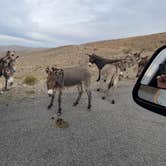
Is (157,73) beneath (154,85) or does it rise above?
above

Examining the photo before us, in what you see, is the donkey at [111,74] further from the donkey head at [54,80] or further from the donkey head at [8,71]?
the donkey head at [8,71]

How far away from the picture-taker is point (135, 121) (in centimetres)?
646

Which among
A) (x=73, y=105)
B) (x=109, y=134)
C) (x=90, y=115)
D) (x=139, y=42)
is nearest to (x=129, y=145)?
(x=109, y=134)

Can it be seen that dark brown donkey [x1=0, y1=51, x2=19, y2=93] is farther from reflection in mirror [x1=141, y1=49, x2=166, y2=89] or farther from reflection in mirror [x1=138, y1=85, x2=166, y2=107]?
reflection in mirror [x1=141, y1=49, x2=166, y2=89]

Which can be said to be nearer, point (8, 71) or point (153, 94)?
point (153, 94)

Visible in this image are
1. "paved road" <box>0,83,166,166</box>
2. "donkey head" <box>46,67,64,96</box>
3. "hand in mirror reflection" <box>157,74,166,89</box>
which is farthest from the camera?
"donkey head" <box>46,67,64,96</box>

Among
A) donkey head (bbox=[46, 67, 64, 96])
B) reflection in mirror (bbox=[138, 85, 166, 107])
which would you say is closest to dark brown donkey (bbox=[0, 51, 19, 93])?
donkey head (bbox=[46, 67, 64, 96])

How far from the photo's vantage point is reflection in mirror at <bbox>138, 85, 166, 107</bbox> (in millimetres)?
2250

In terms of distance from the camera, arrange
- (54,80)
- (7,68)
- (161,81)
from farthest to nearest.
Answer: (7,68) → (54,80) → (161,81)

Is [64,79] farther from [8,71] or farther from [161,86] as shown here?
[161,86]

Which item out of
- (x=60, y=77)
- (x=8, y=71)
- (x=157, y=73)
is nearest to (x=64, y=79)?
(x=60, y=77)

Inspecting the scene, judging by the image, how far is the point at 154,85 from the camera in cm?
231

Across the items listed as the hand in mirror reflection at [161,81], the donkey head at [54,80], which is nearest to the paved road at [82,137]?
the donkey head at [54,80]

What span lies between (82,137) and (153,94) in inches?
125
